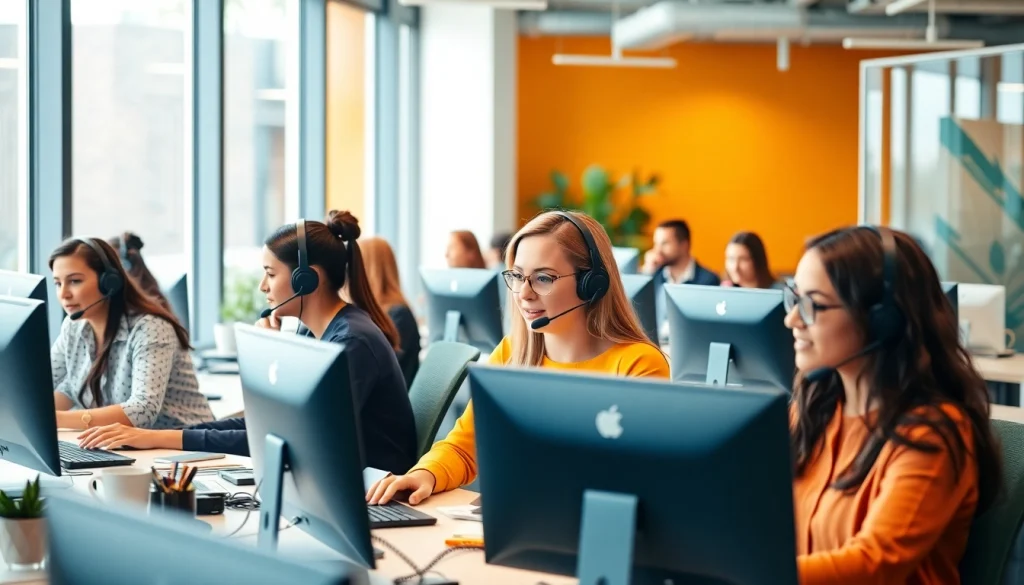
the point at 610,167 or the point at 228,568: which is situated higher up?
the point at 610,167

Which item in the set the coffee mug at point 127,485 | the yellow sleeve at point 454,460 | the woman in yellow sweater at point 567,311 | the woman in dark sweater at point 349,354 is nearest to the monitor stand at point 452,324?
the woman in dark sweater at point 349,354

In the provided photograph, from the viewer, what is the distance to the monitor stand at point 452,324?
4691mm

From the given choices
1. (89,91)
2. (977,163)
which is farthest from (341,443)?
(977,163)

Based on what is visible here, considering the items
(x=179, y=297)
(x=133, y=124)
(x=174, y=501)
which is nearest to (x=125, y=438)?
(x=174, y=501)

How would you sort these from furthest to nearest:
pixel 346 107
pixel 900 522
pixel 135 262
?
1. pixel 346 107
2. pixel 135 262
3. pixel 900 522

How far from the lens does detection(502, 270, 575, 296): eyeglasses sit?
2574 mm

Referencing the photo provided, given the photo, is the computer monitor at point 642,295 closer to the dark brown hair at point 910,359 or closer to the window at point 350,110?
the dark brown hair at point 910,359

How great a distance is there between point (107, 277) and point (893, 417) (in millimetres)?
2242

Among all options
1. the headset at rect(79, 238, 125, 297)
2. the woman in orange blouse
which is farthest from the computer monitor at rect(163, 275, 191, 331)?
the woman in orange blouse

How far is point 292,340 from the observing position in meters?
1.79

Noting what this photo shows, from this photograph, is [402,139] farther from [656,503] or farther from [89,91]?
[656,503]

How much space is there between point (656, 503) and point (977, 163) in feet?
16.8

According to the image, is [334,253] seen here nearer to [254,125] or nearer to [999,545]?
[999,545]

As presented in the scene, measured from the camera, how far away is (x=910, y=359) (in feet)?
5.82
